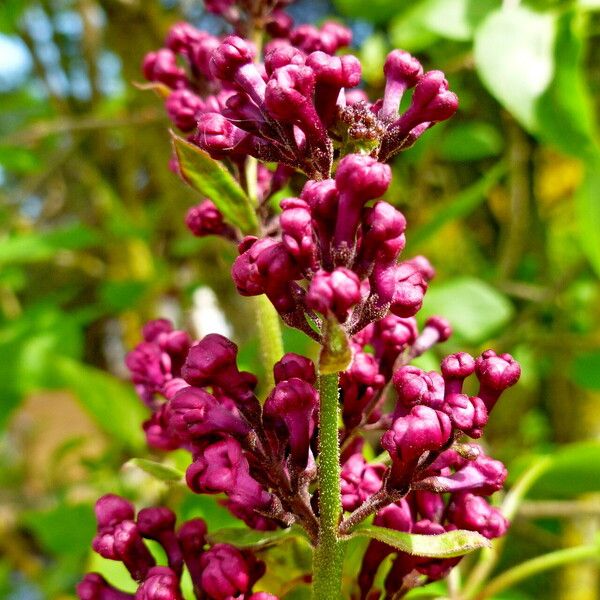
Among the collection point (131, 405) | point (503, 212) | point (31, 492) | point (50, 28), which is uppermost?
point (50, 28)

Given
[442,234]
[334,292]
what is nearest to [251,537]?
[334,292]

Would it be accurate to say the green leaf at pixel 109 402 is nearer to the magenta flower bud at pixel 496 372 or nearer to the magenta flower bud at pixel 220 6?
the magenta flower bud at pixel 220 6

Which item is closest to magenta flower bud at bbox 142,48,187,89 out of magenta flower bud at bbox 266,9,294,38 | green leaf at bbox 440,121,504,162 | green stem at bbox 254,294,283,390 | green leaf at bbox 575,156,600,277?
magenta flower bud at bbox 266,9,294,38

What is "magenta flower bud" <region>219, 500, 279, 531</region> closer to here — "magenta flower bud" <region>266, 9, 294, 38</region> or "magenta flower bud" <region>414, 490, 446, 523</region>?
"magenta flower bud" <region>414, 490, 446, 523</region>

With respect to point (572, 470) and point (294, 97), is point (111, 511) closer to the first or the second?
point (294, 97)

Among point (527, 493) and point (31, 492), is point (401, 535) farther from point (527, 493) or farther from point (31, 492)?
point (31, 492)

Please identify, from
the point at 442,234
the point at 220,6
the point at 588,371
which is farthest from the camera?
the point at 442,234

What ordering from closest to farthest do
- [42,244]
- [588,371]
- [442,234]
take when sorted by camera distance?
[588,371], [42,244], [442,234]

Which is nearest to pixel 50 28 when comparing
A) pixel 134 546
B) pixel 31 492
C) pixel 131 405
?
pixel 131 405

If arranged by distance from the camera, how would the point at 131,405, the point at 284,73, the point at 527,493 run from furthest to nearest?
the point at 131,405 < the point at 527,493 < the point at 284,73
